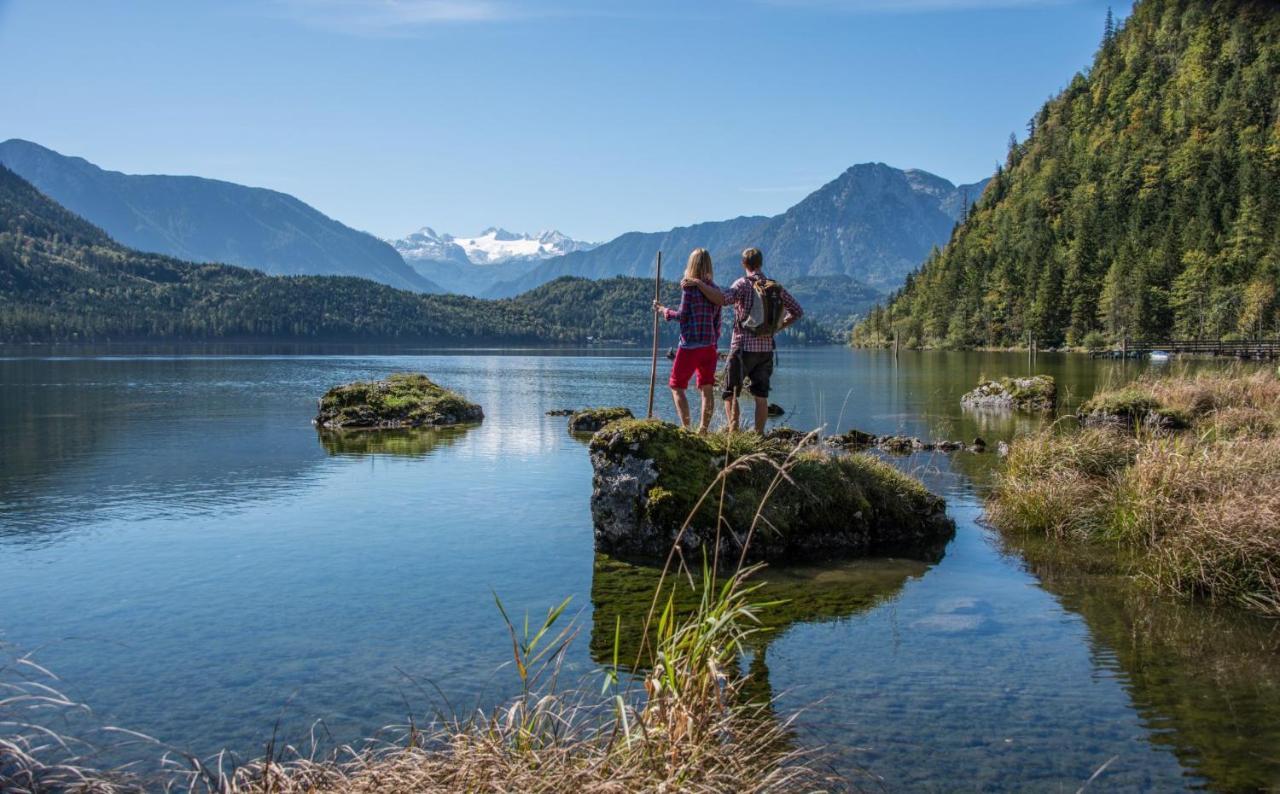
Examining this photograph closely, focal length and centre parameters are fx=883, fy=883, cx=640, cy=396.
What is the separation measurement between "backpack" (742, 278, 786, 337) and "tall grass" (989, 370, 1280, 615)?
4.79 meters

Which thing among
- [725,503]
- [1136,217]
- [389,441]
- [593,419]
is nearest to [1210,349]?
[1136,217]

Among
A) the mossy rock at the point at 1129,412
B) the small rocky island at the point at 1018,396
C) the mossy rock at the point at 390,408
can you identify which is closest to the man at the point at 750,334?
the mossy rock at the point at 1129,412

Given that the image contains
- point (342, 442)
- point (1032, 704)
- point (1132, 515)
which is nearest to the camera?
point (1032, 704)

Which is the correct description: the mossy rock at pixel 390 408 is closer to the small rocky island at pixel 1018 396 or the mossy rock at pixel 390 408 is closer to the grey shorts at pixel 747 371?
the grey shorts at pixel 747 371

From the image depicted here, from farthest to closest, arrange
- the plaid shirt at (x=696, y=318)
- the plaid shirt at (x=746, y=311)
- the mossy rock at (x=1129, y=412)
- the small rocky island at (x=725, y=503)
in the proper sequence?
the mossy rock at (x=1129, y=412)
the plaid shirt at (x=696, y=318)
the plaid shirt at (x=746, y=311)
the small rocky island at (x=725, y=503)

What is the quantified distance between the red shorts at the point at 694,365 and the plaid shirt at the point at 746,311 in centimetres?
42

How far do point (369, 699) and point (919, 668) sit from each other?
468 centimetres

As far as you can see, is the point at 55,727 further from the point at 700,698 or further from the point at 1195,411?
the point at 1195,411

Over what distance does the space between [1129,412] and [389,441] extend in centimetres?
2334

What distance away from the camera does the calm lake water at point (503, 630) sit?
6.38 metres

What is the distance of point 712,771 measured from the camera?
422 cm

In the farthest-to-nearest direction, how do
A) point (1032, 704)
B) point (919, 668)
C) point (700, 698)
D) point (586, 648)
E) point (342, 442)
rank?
1. point (342, 442)
2. point (586, 648)
3. point (919, 668)
4. point (1032, 704)
5. point (700, 698)

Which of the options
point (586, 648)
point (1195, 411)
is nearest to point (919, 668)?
point (586, 648)

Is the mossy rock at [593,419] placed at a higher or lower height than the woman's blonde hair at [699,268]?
lower
